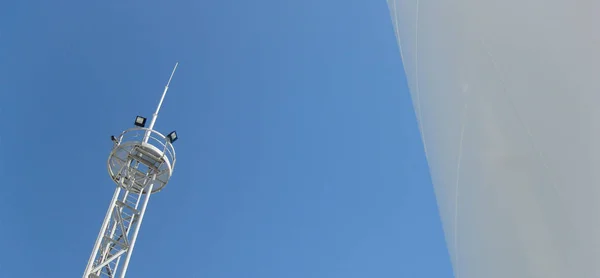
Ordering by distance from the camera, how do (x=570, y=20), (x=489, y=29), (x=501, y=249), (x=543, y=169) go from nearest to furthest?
(x=570, y=20) < (x=543, y=169) < (x=489, y=29) < (x=501, y=249)

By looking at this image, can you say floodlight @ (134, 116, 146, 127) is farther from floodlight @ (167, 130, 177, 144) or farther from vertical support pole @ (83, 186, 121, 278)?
vertical support pole @ (83, 186, 121, 278)

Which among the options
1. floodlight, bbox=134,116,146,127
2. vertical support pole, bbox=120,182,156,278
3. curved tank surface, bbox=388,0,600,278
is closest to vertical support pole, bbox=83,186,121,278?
vertical support pole, bbox=120,182,156,278

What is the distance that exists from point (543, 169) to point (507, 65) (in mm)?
528

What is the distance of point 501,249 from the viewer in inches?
121

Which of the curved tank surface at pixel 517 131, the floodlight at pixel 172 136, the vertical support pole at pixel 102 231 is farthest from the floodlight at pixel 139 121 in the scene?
the curved tank surface at pixel 517 131

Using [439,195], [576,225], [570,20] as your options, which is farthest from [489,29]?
[439,195]

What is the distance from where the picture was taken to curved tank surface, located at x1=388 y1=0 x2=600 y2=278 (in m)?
2.13

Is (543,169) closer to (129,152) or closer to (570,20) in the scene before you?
(570,20)

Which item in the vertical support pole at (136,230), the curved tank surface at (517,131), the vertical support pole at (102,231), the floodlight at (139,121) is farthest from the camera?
the floodlight at (139,121)

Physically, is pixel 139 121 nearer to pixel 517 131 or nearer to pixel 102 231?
pixel 102 231

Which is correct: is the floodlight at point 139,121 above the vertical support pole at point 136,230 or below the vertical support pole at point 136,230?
above

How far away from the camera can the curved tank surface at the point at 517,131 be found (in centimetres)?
213

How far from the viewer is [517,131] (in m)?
2.66

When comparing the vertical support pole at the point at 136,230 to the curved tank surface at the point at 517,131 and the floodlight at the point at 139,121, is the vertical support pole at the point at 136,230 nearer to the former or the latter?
the floodlight at the point at 139,121
